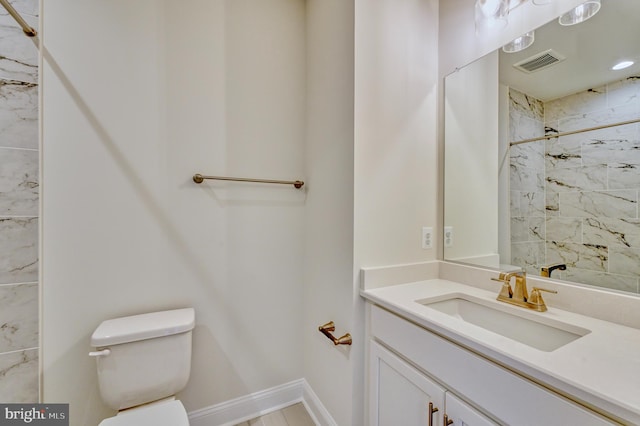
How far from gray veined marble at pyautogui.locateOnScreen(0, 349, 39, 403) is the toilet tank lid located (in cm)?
30

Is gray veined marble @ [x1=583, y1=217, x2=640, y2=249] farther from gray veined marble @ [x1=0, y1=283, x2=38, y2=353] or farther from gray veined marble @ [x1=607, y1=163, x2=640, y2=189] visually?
gray veined marble @ [x1=0, y1=283, x2=38, y2=353]

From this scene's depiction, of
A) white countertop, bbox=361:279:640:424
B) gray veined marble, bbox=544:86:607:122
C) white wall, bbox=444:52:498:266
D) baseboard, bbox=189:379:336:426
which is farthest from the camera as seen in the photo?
baseboard, bbox=189:379:336:426

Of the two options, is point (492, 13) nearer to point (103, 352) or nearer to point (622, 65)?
point (622, 65)

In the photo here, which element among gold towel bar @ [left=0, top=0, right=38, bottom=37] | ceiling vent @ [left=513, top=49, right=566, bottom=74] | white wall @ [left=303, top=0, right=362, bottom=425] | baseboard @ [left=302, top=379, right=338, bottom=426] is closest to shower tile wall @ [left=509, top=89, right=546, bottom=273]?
ceiling vent @ [left=513, top=49, right=566, bottom=74]

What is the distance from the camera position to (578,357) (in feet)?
2.27

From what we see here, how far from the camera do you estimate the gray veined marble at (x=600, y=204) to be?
2.97ft

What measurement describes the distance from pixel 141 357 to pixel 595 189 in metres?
1.98

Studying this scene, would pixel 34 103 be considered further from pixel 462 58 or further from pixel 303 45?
pixel 462 58

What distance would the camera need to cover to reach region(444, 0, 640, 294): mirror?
3.04 feet

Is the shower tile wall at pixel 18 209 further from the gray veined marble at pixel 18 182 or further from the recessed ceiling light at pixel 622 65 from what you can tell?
the recessed ceiling light at pixel 622 65

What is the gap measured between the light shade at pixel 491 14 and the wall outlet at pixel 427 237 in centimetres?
104

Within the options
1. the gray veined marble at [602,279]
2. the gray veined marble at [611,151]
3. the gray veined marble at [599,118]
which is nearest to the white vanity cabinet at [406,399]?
the gray veined marble at [602,279]

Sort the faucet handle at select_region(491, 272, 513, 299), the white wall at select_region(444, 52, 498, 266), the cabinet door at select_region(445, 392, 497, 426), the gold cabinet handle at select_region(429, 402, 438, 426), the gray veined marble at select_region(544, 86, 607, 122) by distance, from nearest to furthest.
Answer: the cabinet door at select_region(445, 392, 497, 426) → the gold cabinet handle at select_region(429, 402, 438, 426) → the gray veined marble at select_region(544, 86, 607, 122) → the faucet handle at select_region(491, 272, 513, 299) → the white wall at select_region(444, 52, 498, 266)

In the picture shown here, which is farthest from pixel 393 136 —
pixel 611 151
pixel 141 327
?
pixel 141 327
